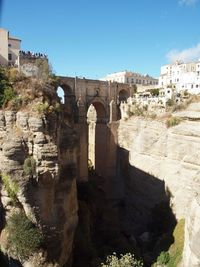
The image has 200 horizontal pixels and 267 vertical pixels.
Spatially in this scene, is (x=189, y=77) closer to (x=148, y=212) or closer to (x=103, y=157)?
(x=103, y=157)

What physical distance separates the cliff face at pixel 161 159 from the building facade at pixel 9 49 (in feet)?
37.7

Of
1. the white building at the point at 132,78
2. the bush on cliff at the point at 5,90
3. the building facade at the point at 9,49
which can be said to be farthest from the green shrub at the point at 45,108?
the white building at the point at 132,78

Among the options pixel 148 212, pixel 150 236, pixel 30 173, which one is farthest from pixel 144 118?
pixel 30 173

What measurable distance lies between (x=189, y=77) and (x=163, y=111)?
14989mm

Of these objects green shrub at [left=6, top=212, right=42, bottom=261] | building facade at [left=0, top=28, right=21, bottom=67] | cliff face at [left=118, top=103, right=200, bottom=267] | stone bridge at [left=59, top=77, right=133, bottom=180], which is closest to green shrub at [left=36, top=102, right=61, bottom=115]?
green shrub at [left=6, top=212, right=42, bottom=261]

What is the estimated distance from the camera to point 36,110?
12609 millimetres

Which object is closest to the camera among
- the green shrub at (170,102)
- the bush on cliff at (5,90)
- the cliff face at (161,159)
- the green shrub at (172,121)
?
the bush on cliff at (5,90)

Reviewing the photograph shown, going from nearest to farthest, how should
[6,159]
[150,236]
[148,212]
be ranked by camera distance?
[6,159]
[150,236]
[148,212]

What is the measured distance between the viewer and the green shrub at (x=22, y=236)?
12062mm

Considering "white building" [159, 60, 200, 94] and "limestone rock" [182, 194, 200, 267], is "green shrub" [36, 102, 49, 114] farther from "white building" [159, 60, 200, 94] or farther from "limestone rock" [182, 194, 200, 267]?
"white building" [159, 60, 200, 94]

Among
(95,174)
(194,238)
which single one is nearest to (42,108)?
(194,238)

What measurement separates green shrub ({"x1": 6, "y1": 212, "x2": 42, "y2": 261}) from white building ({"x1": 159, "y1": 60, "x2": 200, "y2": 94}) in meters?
26.5

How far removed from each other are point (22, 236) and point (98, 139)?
18093 mm

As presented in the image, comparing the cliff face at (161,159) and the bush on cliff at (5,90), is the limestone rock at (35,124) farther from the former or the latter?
the cliff face at (161,159)
